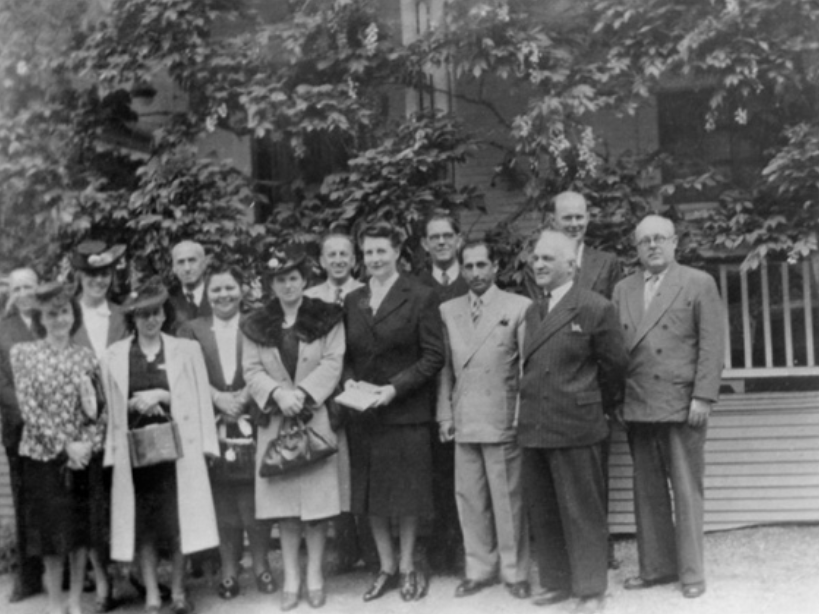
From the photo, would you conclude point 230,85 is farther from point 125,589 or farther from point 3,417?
point 125,589

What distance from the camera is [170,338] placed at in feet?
16.7

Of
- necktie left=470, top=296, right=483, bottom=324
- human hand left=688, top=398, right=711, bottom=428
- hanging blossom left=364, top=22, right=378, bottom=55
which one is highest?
Answer: hanging blossom left=364, top=22, right=378, bottom=55

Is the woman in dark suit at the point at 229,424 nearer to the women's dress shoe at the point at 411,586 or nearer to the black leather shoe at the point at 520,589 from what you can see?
the women's dress shoe at the point at 411,586

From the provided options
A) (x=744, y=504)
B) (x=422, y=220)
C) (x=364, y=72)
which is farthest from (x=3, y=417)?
(x=744, y=504)

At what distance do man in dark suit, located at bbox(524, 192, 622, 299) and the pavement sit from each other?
5.33 feet

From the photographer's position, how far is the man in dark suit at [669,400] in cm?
484

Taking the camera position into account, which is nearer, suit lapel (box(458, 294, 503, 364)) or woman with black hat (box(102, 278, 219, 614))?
woman with black hat (box(102, 278, 219, 614))

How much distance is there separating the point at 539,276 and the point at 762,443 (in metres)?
2.50

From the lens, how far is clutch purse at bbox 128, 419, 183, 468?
4.88 metres

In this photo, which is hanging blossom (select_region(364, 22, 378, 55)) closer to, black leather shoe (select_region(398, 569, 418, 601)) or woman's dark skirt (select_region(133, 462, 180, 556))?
woman's dark skirt (select_region(133, 462, 180, 556))

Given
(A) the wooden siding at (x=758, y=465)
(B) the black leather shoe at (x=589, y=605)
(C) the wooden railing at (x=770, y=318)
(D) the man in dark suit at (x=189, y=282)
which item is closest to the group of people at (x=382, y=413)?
(B) the black leather shoe at (x=589, y=605)

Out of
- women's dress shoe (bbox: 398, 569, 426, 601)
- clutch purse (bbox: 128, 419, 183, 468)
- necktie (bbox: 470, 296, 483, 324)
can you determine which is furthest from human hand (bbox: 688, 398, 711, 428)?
clutch purse (bbox: 128, 419, 183, 468)

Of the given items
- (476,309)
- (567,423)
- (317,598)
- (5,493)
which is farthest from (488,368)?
(5,493)

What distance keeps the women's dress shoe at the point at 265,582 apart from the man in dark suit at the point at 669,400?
1904 mm
